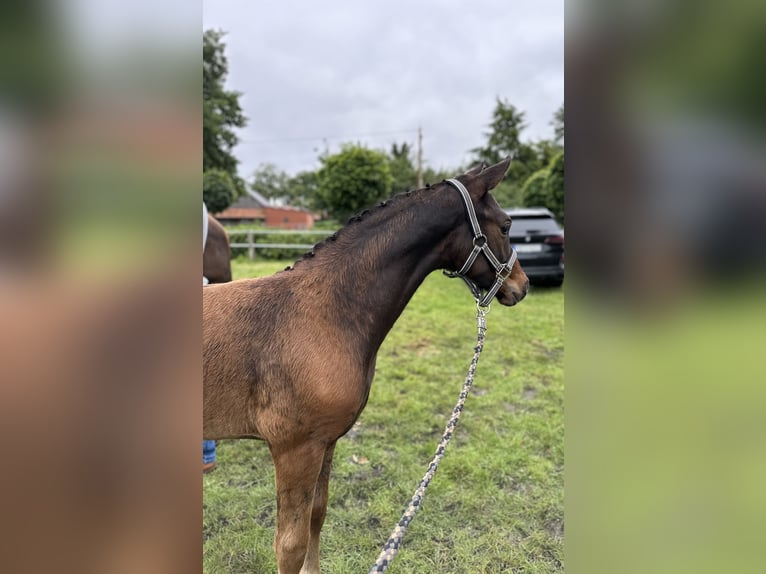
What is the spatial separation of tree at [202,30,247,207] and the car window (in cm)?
Answer: 1842

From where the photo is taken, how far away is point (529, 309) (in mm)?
8078

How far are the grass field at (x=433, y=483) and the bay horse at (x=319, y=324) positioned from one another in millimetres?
884

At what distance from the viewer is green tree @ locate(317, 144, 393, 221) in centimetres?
1797

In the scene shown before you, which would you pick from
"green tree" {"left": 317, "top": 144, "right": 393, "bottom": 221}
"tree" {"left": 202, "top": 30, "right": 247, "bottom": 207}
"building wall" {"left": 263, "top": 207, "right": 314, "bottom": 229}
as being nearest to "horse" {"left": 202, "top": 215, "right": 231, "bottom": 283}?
"green tree" {"left": 317, "top": 144, "right": 393, "bottom": 221}

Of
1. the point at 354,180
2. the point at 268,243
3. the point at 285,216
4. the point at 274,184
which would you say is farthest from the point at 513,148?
the point at 274,184

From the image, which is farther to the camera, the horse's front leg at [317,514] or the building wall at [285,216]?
the building wall at [285,216]

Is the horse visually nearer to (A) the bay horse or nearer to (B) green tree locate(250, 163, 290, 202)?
(A) the bay horse

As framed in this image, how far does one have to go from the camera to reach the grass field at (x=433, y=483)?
7.71 feet

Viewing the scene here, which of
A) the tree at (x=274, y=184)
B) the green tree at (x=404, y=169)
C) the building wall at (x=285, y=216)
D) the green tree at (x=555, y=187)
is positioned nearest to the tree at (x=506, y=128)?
the green tree at (x=404, y=169)
